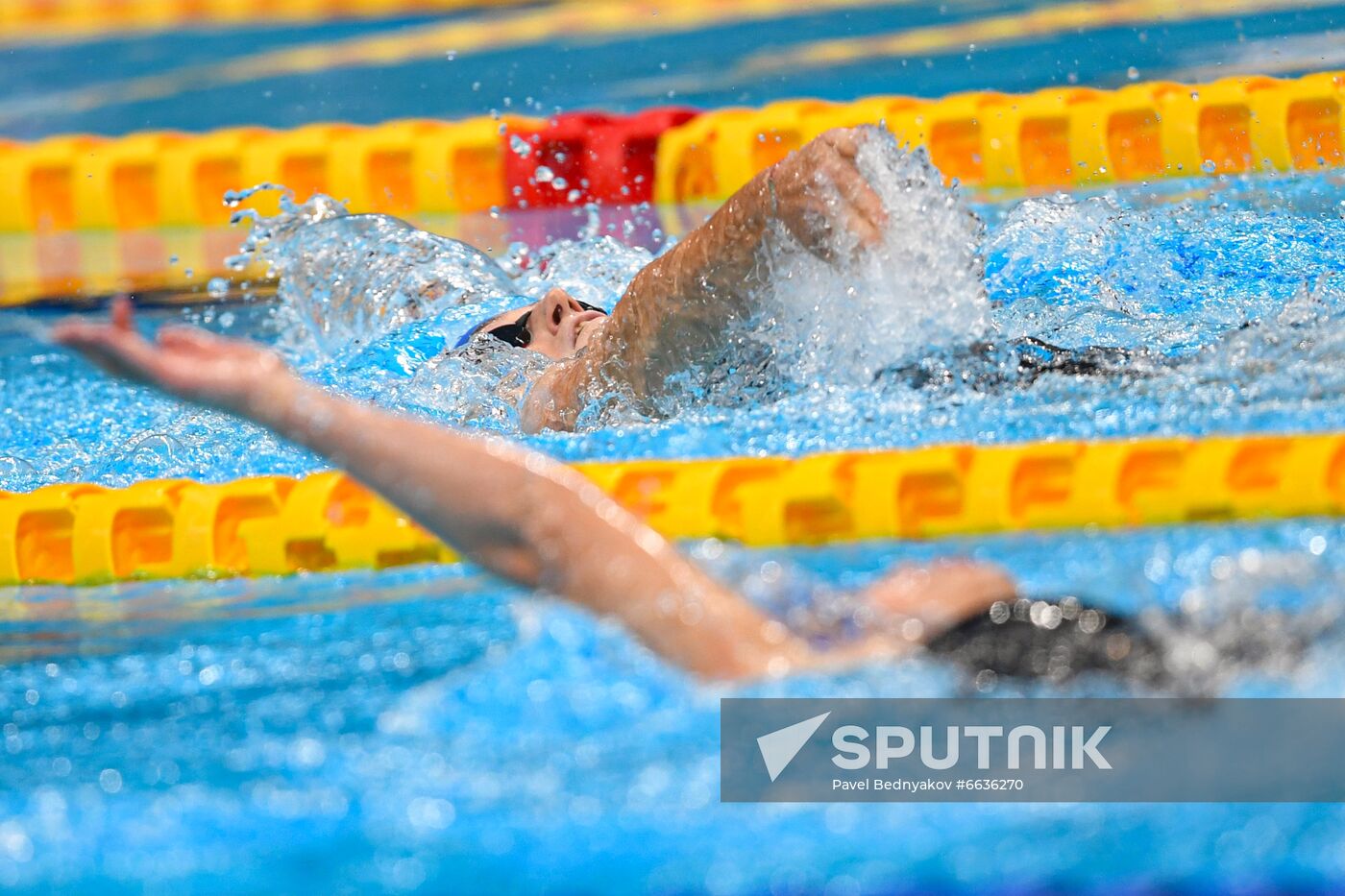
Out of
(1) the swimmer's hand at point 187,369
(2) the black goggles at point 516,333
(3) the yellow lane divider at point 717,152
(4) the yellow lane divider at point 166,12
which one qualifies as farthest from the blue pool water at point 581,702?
(4) the yellow lane divider at point 166,12

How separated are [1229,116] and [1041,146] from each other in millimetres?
488

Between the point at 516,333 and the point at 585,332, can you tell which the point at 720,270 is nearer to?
the point at 585,332

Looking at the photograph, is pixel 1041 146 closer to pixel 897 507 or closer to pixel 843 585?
pixel 897 507

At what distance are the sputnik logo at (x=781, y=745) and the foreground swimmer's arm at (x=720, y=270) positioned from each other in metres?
0.88

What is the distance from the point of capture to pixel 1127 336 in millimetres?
2939

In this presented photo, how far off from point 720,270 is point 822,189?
7.8 inches

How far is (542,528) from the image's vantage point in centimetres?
154

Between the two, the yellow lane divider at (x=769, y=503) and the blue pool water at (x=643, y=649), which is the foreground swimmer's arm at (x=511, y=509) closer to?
the blue pool water at (x=643, y=649)

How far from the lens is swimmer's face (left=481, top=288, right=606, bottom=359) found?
2953 millimetres

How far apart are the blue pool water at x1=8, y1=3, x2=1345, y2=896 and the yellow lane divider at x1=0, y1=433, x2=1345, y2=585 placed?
49mm

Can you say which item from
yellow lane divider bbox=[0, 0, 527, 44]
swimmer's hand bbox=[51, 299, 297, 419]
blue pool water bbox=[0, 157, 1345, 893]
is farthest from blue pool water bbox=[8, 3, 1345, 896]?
yellow lane divider bbox=[0, 0, 527, 44]

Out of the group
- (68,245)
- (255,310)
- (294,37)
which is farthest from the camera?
(294,37)

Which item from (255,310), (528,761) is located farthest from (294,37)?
(528,761)

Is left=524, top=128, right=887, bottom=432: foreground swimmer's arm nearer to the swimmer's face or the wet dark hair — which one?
the swimmer's face
